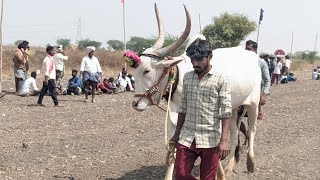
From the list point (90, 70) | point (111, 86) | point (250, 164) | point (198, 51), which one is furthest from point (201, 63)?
point (111, 86)

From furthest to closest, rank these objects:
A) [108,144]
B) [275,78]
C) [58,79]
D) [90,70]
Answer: [275,78] → [58,79] → [90,70] → [108,144]

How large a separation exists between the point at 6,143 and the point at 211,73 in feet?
14.4

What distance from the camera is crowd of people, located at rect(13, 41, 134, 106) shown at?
39.0 ft

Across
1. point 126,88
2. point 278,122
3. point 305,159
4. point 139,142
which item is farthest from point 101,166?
point 126,88

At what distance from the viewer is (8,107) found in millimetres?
11609

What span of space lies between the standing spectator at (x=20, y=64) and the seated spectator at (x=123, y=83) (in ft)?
11.2

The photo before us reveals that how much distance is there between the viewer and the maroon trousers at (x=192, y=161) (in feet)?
14.1

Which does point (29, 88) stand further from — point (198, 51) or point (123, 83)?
point (198, 51)

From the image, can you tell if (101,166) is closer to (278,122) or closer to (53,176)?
(53,176)

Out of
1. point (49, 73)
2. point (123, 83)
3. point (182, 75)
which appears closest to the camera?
point (182, 75)

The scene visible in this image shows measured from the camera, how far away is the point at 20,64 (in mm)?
14438

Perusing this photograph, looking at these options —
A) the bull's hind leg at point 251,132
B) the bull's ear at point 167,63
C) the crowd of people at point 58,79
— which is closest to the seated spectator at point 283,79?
the crowd of people at point 58,79

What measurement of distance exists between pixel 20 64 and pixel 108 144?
764 centimetres

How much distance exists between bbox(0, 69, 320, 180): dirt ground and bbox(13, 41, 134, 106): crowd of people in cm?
72
